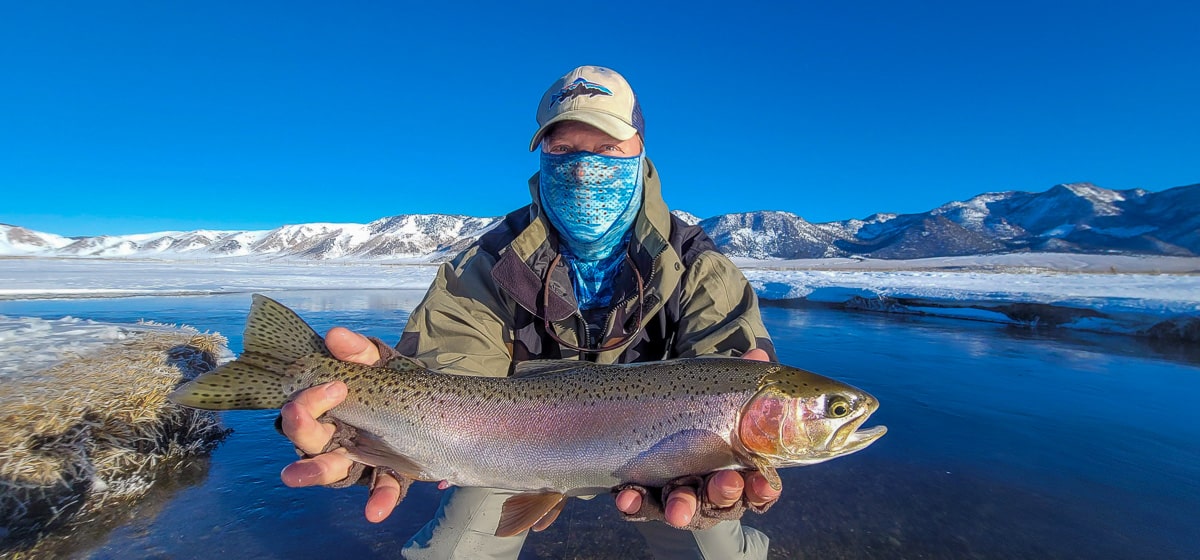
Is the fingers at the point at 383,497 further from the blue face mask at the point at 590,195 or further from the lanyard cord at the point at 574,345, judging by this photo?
the blue face mask at the point at 590,195

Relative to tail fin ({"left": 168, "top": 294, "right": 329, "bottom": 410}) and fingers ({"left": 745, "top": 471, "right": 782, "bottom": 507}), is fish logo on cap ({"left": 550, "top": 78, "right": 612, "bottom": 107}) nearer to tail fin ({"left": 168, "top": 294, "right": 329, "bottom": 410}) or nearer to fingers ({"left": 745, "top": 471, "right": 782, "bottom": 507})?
tail fin ({"left": 168, "top": 294, "right": 329, "bottom": 410})

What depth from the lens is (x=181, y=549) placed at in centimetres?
312

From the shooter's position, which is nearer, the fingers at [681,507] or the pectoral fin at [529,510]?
the fingers at [681,507]

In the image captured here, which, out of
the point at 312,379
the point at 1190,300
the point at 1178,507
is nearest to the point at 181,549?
the point at 312,379

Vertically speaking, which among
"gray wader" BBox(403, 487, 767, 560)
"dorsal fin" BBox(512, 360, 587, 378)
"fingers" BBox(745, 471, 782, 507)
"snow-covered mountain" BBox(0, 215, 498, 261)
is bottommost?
"gray wader" BBox(403, 487, 767, 560)

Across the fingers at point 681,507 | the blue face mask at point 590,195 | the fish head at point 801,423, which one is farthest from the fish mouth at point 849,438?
the blue face mask at point 590,195

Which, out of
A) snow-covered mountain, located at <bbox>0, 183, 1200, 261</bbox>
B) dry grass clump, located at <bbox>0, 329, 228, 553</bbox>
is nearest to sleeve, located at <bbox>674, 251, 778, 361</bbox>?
dry grass clump, located at <bbox>0, 329, 228, 553</bbox>

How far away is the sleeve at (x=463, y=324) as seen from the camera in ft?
8.16

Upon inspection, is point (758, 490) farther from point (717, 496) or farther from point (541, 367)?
point (541, 367)

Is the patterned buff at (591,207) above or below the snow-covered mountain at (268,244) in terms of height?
below

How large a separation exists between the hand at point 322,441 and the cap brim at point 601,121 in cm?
132

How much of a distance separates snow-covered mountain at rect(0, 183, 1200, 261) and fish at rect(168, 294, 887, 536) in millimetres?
125445

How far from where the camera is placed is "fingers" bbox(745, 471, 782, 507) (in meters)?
1.84

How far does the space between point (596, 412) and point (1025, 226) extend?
611 feet
